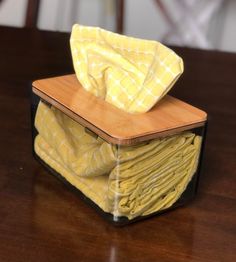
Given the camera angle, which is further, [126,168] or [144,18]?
[144,18]

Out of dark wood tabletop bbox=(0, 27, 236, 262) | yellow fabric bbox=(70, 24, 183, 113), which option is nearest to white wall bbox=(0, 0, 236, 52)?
dark wood tabletop bbox=(0, 27, 236, 262)

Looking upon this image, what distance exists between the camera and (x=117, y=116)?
48 centimetres

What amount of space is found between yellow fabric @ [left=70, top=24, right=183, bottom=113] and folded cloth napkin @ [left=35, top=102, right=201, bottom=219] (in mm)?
49

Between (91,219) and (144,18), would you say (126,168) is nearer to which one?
(91,219)

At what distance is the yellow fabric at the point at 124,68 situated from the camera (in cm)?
51

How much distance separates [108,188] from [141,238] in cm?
6

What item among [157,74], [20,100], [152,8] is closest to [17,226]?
[157,74]

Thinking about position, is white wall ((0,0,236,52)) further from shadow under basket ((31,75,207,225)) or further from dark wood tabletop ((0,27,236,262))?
shadow under basket ((31,75,207,225))

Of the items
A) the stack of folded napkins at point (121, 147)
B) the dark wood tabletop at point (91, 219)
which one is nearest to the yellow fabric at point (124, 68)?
the stack of folded napkins at point (121, 147)

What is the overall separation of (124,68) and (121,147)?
12 centimetres

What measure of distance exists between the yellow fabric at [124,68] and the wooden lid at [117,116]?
0.5 inches

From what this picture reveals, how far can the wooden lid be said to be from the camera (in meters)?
0.45

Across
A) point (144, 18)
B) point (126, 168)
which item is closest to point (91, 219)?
point (126, 168)

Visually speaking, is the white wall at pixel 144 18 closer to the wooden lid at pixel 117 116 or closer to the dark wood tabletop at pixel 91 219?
the dark wood tabletop at pixel 91 219
